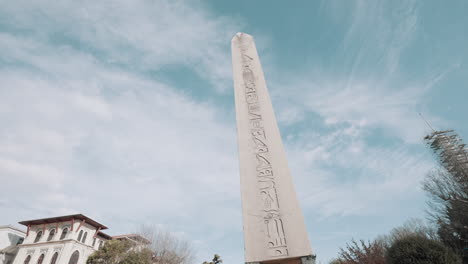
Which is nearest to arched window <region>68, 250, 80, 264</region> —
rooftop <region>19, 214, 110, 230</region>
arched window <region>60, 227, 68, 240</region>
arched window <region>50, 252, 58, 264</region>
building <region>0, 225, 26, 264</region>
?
arched window <region>50, 252, 58, 264</region>

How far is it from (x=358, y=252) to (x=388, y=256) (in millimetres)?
2073

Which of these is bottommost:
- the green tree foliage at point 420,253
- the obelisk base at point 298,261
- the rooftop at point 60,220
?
the obelisk base at point 298,261

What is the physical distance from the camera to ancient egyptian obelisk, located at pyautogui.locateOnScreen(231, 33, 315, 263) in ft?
11.8

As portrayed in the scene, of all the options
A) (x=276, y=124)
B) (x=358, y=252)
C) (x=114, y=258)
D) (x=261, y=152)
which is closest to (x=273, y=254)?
(x=261, y=152)

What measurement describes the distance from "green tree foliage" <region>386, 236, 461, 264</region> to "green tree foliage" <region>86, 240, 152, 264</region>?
14.8 meters

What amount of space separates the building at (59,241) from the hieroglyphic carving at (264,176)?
23.3 m

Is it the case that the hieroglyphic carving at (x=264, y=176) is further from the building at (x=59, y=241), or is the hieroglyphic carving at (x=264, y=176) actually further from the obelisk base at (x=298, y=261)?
the building at (x=59, y=241)

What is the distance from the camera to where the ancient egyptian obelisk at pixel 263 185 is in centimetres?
358

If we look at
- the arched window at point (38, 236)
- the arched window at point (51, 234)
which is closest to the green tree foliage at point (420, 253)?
the arched window at point (51, 234)

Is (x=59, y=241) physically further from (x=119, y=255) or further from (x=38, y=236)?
(x=119, y=255)

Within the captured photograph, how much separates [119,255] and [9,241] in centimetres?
1722

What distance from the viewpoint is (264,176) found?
4.37 meters

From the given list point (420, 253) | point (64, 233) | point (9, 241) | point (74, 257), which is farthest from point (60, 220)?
point (420, 253)

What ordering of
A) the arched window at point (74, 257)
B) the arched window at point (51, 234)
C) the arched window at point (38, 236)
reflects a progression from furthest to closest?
the arched window at point (38, 236), the arched window at point (51, 234), the arched window at point (74, 257)
